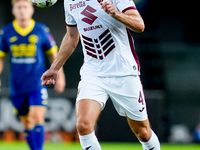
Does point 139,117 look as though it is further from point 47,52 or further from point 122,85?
point 47,52

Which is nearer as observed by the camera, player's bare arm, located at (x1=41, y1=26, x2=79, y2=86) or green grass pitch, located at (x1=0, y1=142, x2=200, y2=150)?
player's bare arm, located at (x1=41, y1=26, x2=79, y2=86)

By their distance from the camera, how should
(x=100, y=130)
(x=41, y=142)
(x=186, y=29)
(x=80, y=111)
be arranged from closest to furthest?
1. (x=80, y=111)
2. (x=41, y=142)
3. (x=100, y=130)
4. (x=186, y=29)

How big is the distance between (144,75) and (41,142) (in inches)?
247

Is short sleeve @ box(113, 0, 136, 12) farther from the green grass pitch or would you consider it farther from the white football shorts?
the green grass pitch

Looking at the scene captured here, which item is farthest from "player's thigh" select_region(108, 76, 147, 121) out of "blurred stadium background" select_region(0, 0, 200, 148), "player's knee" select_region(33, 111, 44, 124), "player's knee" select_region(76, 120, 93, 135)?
"blurred stadium background" select_region(0, 0, 200, 148)

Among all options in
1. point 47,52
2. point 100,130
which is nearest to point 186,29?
point 100,130

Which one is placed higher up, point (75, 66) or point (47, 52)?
point (47, 52)

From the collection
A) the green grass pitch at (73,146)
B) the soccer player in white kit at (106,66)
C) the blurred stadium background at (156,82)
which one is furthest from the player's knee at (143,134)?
the blurred stadium background at (156,82)

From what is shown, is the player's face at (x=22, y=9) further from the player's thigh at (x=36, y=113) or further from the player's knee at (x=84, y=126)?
the player's knee at (x=84, y=126)

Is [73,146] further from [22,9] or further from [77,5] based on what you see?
[77,5]

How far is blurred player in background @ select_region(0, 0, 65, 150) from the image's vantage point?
7773mm

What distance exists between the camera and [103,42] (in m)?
5.32

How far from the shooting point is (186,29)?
54.9 ft

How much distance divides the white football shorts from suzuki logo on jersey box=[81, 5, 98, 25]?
1.75 feet
